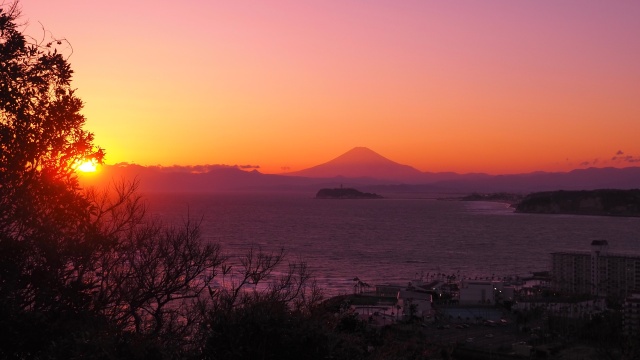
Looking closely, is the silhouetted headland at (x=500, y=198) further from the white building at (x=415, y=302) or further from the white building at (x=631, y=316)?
the white building at (x=631, y=316)

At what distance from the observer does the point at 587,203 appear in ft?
365

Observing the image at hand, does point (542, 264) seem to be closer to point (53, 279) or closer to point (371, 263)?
point (371, 263)

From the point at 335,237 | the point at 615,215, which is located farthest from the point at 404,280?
the point at 615,215

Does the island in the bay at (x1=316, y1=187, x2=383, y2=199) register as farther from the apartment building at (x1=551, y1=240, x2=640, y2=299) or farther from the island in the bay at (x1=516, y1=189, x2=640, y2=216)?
the apartment building at (x1=551, y1=240, x2=640, y2=299)

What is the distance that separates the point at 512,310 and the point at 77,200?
21756 mm

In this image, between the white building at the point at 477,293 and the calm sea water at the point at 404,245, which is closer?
the white building at the point at 477,293

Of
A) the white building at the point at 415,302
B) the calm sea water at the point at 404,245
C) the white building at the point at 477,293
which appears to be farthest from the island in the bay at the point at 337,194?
the white building at the point at 415,302

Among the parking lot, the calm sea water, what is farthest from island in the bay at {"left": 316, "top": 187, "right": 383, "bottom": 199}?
the parking lot

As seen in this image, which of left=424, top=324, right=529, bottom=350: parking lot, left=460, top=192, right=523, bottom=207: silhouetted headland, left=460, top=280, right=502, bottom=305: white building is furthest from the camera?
left=460, top=192, right=523, bottom=207: silhouetted headland

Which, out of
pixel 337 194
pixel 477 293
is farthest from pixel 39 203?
pixel 337 194

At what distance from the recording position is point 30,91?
469cm

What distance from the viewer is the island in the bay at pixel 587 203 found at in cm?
10825

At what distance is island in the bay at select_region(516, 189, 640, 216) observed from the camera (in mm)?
108250

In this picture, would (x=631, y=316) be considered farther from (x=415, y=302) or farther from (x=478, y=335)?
(x=415, y=302)
